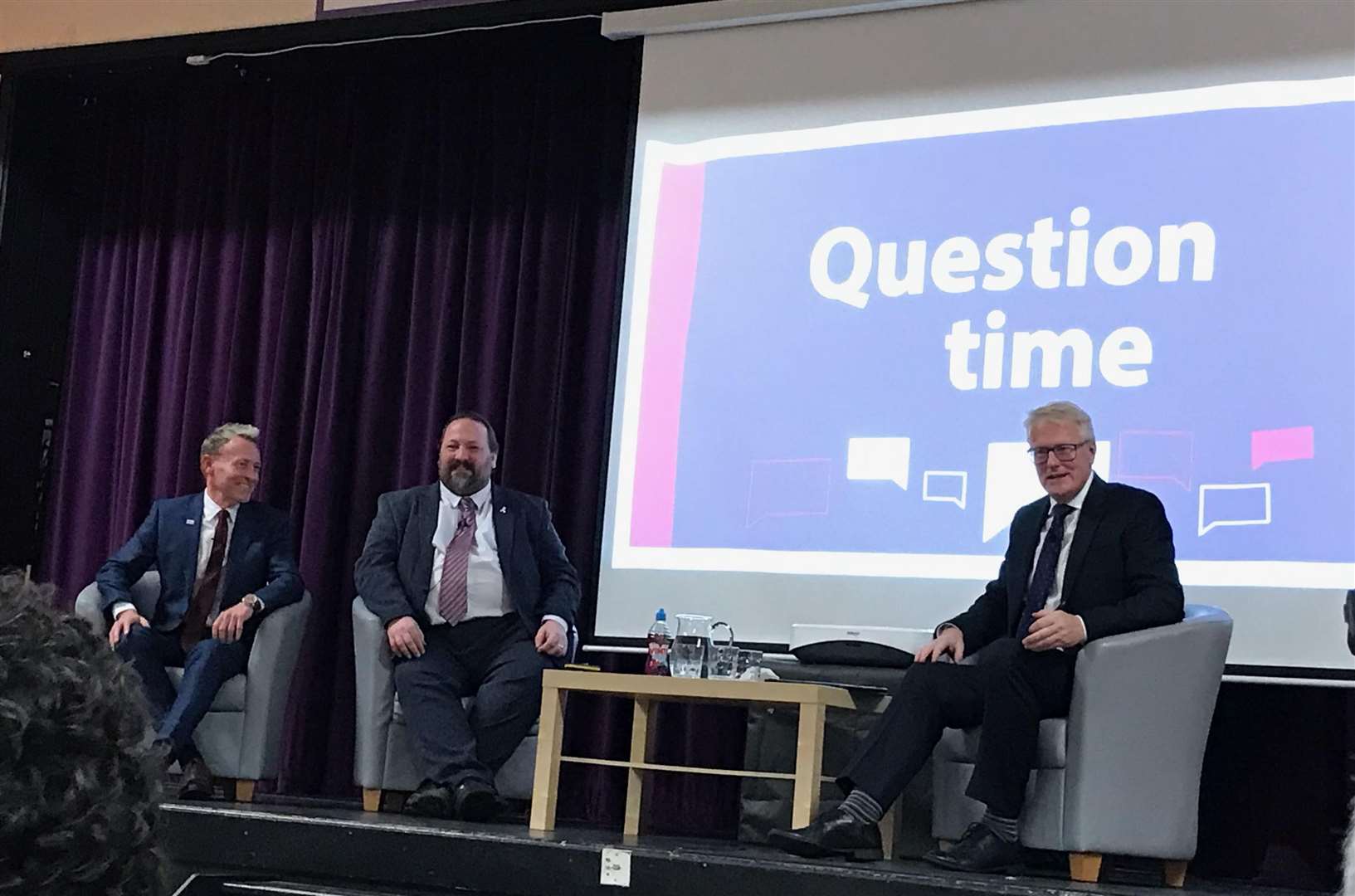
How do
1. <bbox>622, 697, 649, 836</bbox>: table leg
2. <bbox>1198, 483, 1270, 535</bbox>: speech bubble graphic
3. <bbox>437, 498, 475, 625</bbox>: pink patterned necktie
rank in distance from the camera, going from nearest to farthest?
<bbox>1198, 483, 1270, 535</bbox>: speech bubble graphic → <bbox>622, 697, 649, 836</bbox>: table leg → <bbox>437, 498, 475, 625</bbox>: pink patterned necktie

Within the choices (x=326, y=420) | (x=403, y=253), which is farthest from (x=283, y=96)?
(x=326, y=420)

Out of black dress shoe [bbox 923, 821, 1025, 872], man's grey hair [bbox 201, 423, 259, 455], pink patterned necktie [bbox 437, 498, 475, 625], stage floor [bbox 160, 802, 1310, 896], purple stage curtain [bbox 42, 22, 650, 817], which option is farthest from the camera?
purple stage curtain [bbox 42, 22, 650, 817]

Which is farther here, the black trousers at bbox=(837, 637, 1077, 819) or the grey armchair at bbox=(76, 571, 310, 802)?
the grey armchair at bbox=(76, 571, 310, 802)

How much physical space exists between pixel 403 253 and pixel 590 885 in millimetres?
2566

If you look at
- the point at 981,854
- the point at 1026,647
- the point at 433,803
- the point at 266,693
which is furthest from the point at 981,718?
the point at 266,693

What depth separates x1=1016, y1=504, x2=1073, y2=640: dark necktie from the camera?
11.6 ft

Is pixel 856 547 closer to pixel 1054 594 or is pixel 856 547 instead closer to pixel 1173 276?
pixel 1054 594

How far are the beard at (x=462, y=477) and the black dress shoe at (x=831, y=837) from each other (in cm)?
137

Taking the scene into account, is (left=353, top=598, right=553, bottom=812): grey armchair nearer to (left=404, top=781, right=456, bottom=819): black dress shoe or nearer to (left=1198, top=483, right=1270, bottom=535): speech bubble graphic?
(left=404, top=781, right=456, bottom=819): black dress shoe

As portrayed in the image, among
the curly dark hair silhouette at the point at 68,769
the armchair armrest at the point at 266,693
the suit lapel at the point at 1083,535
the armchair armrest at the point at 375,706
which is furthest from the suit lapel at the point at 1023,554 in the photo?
the curly dark hair silhouette at the point at 68,769

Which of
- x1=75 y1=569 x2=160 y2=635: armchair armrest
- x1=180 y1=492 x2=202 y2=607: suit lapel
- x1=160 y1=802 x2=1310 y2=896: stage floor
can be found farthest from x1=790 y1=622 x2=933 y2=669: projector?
x1=75 y1=569 x2=160 y2=635: armchair armrest

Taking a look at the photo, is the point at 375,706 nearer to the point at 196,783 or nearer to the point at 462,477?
the point at 196,783

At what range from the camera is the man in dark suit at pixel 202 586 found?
160 inches

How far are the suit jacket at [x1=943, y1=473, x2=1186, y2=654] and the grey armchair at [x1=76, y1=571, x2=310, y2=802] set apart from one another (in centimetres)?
184
